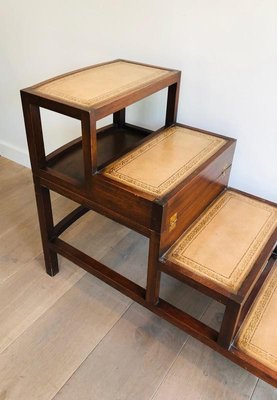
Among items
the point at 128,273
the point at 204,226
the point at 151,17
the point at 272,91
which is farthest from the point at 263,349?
the point at 151,17

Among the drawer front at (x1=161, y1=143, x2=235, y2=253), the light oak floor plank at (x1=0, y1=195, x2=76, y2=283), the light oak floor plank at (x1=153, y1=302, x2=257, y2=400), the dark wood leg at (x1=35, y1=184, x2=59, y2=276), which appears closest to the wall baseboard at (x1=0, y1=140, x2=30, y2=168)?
the light oak floor plank at (x1=0, y1=195, x2=76, y2=283)

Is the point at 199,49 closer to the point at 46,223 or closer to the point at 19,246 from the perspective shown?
the point at 46,223

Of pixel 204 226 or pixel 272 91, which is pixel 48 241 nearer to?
pixel 204 226

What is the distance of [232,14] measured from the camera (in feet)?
2.99

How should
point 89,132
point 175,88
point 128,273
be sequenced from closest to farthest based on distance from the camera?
point 89,132, point 175,88, point 128,273

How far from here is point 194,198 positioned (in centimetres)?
87

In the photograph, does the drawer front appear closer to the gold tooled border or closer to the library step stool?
the library step stool

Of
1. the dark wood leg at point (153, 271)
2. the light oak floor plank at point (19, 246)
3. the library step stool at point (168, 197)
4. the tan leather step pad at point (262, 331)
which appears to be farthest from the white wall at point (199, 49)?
the light oak floor plank at point (19, 246)

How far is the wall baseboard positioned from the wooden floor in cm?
58

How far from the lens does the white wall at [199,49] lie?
0.93 meters

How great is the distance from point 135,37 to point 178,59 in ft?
0.56

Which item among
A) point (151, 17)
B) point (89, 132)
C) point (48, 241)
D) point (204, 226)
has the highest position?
point (151, 17)

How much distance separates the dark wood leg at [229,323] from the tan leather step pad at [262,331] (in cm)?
3

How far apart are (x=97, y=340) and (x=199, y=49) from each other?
89cm
